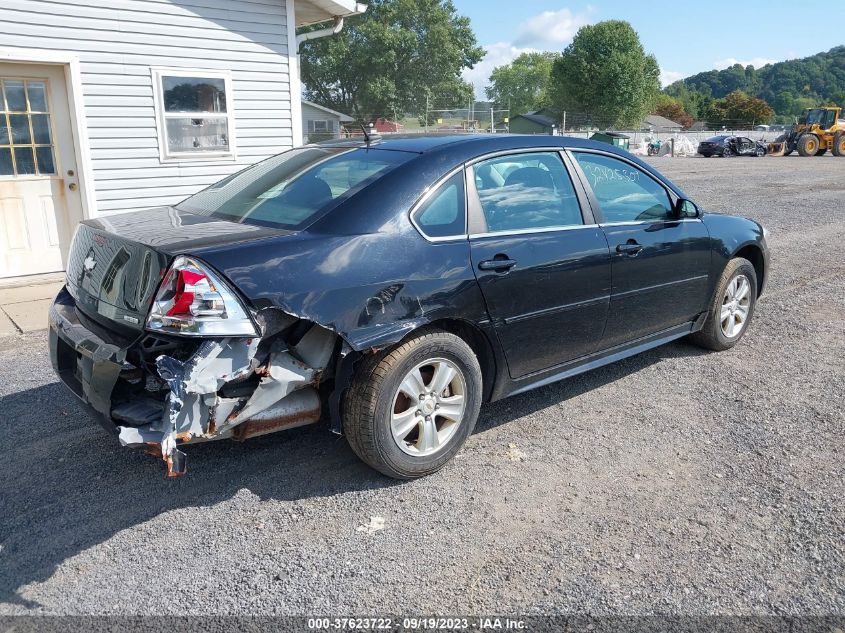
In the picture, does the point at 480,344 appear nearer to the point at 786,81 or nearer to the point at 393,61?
the point at 393,61

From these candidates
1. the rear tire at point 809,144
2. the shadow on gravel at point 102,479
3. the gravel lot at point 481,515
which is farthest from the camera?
the rear tire at point 809,144

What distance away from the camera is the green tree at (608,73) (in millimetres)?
75938

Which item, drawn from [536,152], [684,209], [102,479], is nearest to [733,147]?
[684,209]

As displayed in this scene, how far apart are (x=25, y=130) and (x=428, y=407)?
6519 millimetres

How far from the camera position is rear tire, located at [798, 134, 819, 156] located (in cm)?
3638

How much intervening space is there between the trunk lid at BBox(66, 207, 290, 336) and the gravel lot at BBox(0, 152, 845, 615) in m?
0.60

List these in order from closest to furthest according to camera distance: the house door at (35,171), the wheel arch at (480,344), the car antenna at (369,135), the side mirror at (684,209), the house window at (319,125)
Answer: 1. the wheel arch at (480,344)
2. the car antenna at (369,135)
3. the side mirror at (684,209)
4. the house door at (35,171)
5. the house window at (319,125)

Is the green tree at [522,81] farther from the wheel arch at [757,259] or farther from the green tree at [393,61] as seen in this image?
the wheel arch at [757,259]

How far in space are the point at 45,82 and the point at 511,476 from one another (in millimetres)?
7096

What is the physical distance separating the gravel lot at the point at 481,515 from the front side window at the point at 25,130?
12.8 ft

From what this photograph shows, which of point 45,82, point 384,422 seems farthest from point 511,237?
point 45,82

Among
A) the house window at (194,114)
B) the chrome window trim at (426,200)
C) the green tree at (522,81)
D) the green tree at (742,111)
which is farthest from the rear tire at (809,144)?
the green tree at (522,81)

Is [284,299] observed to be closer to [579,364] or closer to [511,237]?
[511,237]

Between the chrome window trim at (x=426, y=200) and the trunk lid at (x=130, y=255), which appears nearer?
the trunk lid at (x=130, y=255)
